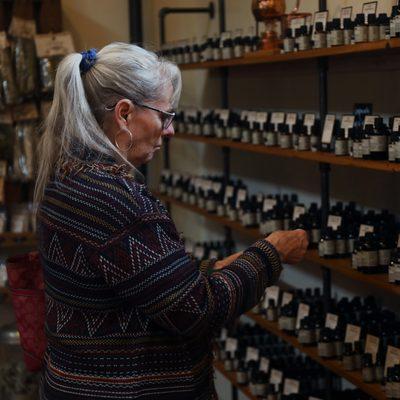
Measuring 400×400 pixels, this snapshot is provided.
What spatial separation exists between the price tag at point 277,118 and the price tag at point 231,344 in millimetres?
1287

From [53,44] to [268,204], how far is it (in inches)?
73.3

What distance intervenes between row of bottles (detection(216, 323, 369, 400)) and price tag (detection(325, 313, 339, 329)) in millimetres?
302

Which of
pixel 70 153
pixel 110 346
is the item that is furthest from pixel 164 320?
pixel 70 153

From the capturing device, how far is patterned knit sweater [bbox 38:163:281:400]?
177 centimetres

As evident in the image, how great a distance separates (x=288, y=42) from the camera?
3.54 meters

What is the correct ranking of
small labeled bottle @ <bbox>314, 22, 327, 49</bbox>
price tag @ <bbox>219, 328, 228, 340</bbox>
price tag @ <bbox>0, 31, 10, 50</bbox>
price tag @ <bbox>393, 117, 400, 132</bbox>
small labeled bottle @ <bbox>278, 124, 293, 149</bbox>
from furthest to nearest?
price tag @ <bbox>0, 31, 10, 50</bbox>, price tag @ <bbox>219, 328, 228, 340</bbox>, small labeled bottle @ <bbox>278, 124, 293, 149</bbox>, small labeled bottle @ <bbox>314, 22, 327, 49</bbox>, price tag @ <bbox>393, 117, 400, 132</bbox>

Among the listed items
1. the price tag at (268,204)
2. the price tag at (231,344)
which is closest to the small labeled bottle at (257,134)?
the price tag at (268,204)

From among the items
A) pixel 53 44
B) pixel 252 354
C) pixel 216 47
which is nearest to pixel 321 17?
pixel 216 47

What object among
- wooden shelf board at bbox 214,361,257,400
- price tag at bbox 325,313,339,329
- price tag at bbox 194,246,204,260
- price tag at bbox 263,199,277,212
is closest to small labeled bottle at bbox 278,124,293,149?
price tag at bbox 263,199,277,212

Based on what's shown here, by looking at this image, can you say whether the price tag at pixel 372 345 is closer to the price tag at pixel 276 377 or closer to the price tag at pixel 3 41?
the price tag at pixel 276 377

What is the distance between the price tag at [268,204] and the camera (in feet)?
13.4

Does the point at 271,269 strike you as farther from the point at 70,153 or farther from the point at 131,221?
the point at 70,153

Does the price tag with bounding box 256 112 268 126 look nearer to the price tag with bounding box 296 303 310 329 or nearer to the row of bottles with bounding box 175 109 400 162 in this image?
the row of bottles with bounding box 175 109 400 162

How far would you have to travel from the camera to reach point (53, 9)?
211 inches
